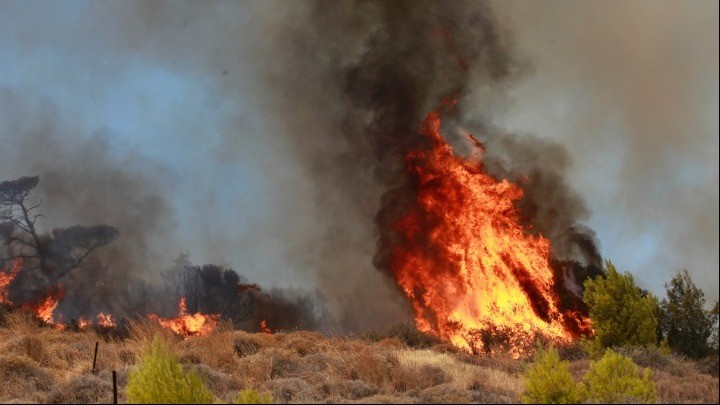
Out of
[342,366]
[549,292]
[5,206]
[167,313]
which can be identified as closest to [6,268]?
[5,206]

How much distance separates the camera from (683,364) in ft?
45.1

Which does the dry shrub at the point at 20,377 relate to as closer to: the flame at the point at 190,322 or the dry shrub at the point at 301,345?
the dry shrub at the point at 301,345

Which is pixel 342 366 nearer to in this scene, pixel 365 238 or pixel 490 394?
pixel 490 394

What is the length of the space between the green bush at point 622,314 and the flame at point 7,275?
27564 mm

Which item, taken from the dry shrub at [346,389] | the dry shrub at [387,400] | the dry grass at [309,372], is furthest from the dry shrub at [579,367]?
the dry shrub at [387,400]

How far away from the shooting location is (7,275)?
106 feet

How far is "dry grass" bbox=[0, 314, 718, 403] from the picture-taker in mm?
11336

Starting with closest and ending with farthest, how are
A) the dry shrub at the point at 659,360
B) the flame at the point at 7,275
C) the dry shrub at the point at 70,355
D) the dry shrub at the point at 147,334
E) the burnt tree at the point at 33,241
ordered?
the dry shrub at the point at 659,360 < the dry shrub at the point at 70,355 < the dry shrub at the point at 147,334 < the flame at the point at 7,275 < the burnt tree at the point at 33,241

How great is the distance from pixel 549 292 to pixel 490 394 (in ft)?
35.6

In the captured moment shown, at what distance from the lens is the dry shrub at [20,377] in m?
13.5

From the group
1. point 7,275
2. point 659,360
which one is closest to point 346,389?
point 659,360

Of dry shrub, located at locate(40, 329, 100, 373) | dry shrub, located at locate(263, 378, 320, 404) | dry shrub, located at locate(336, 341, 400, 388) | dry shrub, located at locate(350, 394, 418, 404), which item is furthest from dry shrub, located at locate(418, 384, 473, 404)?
dry shrub, located at locate(40, 329, 100, 373)

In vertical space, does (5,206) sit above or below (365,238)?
above

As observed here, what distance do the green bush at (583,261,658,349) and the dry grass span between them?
73 cm
